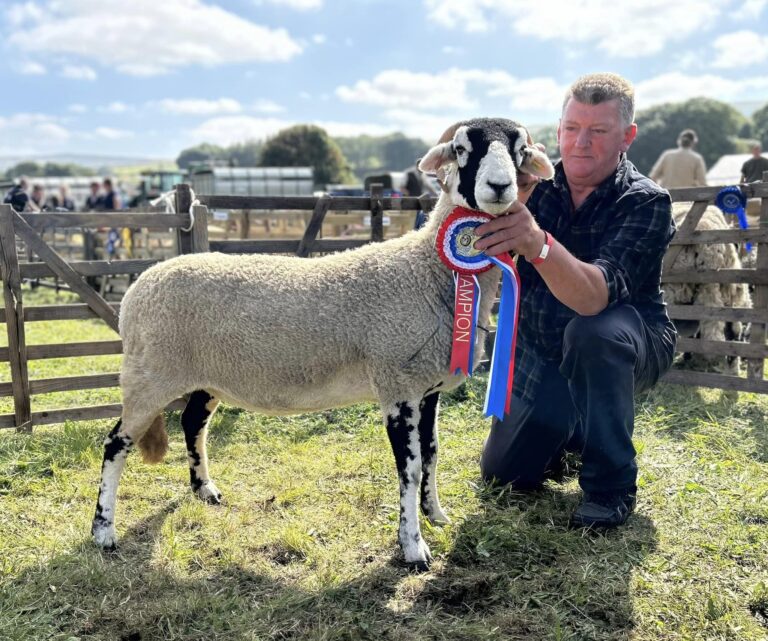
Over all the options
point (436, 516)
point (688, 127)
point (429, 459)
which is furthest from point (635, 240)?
point (688, 127)

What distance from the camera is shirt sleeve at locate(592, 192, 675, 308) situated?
10.1ft

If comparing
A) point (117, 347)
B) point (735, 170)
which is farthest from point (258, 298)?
point (735, 170)

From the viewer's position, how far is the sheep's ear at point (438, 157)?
2920mm

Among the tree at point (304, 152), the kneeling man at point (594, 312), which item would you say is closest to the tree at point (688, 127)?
the tree at point (304, 152)

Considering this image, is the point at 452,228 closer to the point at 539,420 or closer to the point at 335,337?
the point at 335,337

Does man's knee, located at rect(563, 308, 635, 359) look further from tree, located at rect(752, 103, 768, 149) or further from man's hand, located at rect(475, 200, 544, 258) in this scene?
tree, located at rect(752, 103, 768, 149)

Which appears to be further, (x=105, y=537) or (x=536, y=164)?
(x=105, y=537)

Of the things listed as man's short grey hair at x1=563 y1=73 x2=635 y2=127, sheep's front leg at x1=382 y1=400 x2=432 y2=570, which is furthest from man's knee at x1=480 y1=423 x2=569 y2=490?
man's short grey hair at x1=563 y1=73 x2=635 y2=127

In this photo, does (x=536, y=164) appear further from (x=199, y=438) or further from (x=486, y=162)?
(x=199, y=438)

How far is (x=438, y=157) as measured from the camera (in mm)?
2943

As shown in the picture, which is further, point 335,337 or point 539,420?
point 539,420

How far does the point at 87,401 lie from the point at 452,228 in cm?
424

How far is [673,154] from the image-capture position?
10906mm

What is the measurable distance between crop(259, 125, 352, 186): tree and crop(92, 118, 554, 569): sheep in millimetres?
54532
